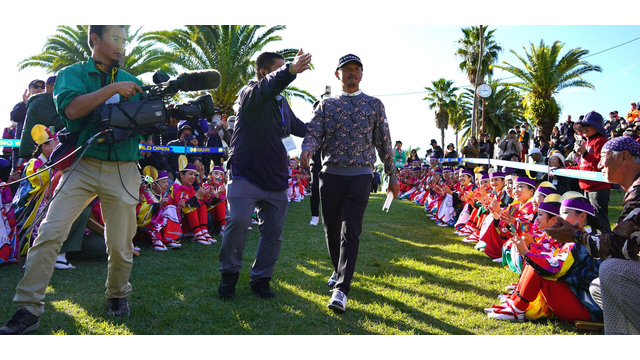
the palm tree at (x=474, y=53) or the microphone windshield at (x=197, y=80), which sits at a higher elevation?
the palm tree at (x=474, y=53)

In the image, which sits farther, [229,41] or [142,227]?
[229,41]

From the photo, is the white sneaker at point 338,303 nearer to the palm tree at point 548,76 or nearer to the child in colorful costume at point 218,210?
the child in colorful costume at point 218,210

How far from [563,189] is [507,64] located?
778 inches

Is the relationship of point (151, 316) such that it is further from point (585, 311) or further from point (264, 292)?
point (585, 311)

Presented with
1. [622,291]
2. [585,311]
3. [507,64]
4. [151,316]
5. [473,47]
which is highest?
[473,47]

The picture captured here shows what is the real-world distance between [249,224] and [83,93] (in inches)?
66.6

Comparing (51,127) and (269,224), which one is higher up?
(51,127)

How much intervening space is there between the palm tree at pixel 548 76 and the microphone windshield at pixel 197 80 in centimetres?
2342

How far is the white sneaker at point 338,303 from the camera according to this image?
3479 millimetres

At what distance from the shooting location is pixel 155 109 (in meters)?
3.07

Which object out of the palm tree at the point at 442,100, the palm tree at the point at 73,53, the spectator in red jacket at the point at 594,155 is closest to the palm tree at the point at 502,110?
the palm tree at the point at 442,100

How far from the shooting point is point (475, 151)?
15.7m

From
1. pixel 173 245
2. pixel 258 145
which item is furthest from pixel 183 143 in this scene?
pixel 258 145

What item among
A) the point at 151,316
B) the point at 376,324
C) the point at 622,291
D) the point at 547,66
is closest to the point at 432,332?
the point at 376,324
